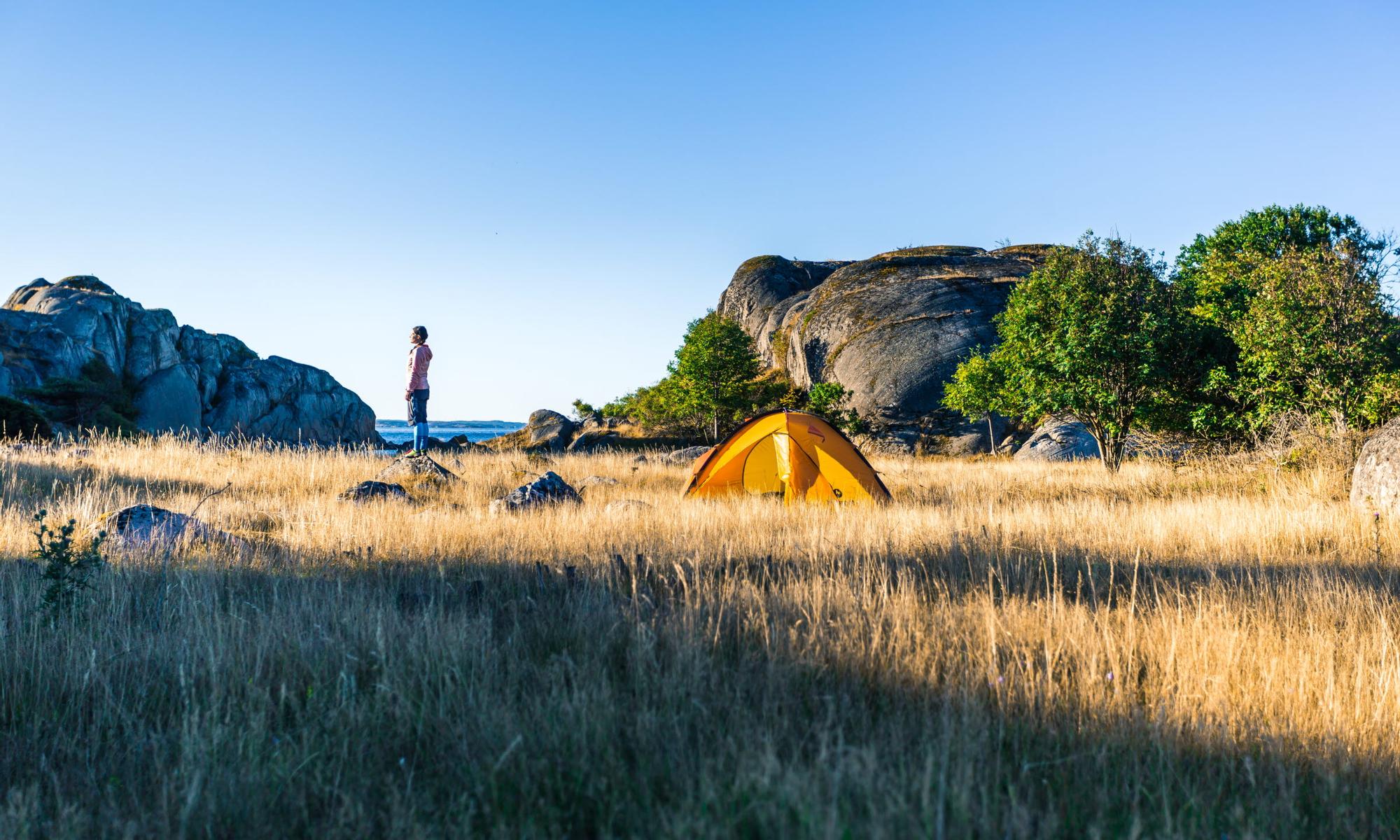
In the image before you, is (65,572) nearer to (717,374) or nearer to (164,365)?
(717,374)

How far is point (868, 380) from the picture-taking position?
38844mm

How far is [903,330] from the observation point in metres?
39.6

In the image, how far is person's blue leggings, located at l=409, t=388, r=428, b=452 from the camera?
1471 centimetres

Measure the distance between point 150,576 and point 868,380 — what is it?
36041 mm

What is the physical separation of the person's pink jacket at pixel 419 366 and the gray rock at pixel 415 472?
57.8 inches

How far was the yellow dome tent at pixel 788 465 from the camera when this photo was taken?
11.5 metres

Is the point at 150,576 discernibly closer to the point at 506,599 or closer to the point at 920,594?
the point at 506,599

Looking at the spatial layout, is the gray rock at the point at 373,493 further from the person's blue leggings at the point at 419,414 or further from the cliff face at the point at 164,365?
the cliff face at the point at 164,365

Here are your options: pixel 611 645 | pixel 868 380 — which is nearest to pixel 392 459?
pixel 611 645

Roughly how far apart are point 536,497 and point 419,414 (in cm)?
622

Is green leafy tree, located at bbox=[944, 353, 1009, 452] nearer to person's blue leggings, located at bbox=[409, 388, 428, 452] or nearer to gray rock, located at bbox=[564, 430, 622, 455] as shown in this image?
gray rock, located at bbox=[564, 430, 622, 455]

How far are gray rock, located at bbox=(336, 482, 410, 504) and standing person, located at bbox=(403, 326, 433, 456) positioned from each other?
11.7 ft

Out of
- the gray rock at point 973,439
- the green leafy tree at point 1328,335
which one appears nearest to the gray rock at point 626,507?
the green leafy tree at point 1328,335

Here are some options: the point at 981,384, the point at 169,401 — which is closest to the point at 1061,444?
the point at 981,384
